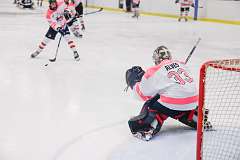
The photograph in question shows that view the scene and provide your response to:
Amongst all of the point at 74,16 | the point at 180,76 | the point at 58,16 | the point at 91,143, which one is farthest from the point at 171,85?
the point at 74,16

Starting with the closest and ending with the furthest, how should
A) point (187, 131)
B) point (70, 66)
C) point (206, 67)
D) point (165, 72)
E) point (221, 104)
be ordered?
1. point (206, 67)
2. point (165, 72)
3. point (187, 131)
4. point (221, 104)
5. point (70, 66)

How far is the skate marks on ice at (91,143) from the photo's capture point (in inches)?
117

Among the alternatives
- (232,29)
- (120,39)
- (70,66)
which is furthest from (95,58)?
(232,29)

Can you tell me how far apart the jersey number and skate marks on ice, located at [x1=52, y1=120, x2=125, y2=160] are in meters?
0.61

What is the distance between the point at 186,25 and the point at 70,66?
18.4ft

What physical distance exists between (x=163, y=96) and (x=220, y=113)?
27.6 inches

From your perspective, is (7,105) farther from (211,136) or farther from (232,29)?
(232,29)

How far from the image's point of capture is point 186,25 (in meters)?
10.9

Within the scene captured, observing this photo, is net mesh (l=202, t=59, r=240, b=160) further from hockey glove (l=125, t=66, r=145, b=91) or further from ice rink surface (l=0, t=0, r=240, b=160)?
hockey glove (l=125, t=66, r=145, b=91)

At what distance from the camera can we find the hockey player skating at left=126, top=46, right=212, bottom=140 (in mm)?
3178

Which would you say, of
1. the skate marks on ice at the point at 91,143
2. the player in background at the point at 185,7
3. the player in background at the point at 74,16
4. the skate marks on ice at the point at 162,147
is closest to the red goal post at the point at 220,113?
the skate marks on ice at the point at 162,147

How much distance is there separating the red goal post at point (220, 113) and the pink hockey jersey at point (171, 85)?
0.49 feet

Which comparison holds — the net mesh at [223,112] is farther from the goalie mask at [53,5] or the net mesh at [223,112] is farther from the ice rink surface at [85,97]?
the goalie mask at [53,5]

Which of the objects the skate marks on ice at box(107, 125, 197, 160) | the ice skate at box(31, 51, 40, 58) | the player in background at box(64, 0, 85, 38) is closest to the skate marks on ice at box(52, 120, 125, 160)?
the skate marks on ice at box(107, 125, 197, 160)
